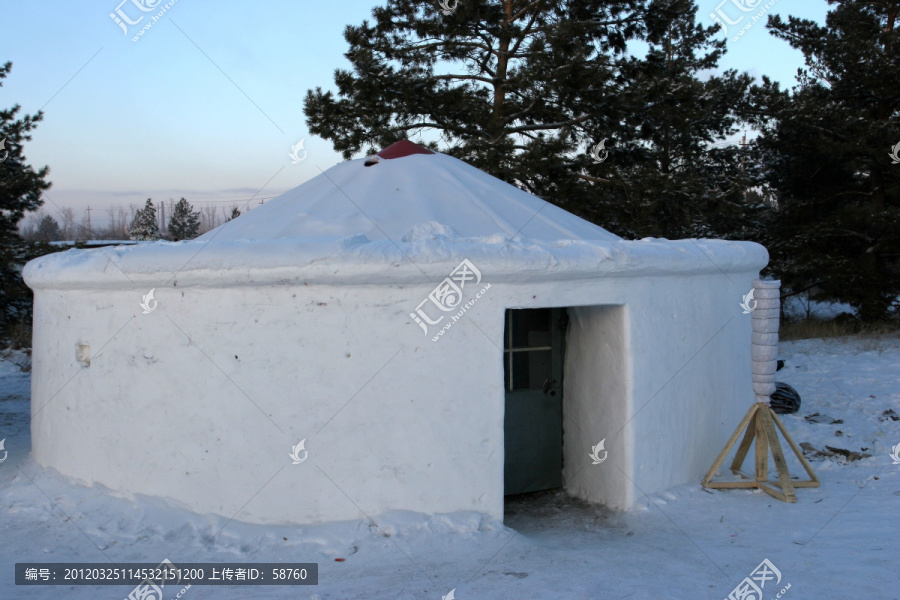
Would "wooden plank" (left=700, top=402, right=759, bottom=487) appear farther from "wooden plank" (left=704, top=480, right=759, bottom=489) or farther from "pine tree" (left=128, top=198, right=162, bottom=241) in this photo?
"pine tree" (left=128, top=198, right=162, bottom=241)

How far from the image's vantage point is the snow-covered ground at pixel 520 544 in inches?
144

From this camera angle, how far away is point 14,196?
43.0 ft

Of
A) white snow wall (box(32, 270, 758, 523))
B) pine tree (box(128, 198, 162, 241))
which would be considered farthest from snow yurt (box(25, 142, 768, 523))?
pine tree (box(128, 198, 162, 241))

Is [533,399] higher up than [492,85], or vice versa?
[492,85]

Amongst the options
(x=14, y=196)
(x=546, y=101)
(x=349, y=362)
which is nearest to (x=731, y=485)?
(x=349, y=362)

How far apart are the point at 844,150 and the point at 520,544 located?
1183cm

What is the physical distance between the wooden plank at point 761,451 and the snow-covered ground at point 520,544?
0.18 metres

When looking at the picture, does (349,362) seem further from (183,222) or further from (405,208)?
(183,222)

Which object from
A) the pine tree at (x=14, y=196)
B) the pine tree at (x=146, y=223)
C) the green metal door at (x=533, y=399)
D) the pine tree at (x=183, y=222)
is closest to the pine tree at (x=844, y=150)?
the green metal door at (x=533, y=399)

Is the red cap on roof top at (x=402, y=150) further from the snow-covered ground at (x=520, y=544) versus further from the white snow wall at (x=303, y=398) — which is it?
the snow-covered ground at (x=520, y=544)

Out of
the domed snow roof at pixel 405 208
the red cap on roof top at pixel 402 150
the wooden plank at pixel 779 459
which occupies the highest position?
the red cap on roof top at pixel 402 150

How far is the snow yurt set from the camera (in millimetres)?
4320

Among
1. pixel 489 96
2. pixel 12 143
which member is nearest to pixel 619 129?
pixel 489 96

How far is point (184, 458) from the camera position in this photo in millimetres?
4465
